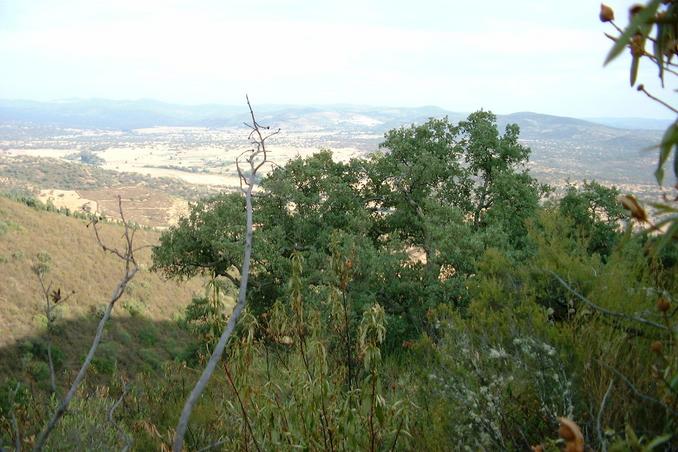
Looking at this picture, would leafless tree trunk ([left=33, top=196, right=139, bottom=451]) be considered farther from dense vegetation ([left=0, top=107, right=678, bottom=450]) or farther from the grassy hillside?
the grassy hillside

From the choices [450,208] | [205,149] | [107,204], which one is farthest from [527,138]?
[450,208]

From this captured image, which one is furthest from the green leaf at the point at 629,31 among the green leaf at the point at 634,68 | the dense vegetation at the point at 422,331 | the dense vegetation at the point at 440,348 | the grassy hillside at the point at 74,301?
the grassy hillside at the point at 74,301

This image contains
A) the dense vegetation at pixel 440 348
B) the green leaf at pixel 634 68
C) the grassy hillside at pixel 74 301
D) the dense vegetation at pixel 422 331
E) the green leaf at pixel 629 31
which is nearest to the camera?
the green leaf at pixel 629 31

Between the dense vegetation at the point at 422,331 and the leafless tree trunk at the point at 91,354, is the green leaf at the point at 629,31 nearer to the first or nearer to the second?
the dense vegetation at the point at 422,331

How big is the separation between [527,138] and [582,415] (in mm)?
151892

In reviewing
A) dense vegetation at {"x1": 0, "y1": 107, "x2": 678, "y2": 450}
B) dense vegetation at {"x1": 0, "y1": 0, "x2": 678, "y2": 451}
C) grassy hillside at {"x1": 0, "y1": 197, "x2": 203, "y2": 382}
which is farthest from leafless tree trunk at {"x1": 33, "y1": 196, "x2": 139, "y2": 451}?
grassy hillside at {"x1": 0, "y1": 197, "x2": 203, "y2": 382}

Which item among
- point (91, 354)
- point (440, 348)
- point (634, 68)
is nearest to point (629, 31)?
point (634, 68)

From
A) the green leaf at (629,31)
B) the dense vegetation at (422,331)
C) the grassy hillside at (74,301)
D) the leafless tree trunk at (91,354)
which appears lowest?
the grassy hillside at (74,301)

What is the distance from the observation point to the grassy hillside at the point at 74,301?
66.1 ft

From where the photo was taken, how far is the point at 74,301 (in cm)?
2623

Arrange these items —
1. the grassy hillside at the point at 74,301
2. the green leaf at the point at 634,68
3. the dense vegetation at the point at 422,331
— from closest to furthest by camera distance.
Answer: the green leaf at the point at 634,68
the dense vegetation at the point at 422,331
the grassy hillside at the point at 74,301

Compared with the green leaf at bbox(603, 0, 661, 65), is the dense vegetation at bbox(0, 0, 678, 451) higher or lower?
lower

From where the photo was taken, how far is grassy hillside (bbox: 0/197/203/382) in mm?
20141

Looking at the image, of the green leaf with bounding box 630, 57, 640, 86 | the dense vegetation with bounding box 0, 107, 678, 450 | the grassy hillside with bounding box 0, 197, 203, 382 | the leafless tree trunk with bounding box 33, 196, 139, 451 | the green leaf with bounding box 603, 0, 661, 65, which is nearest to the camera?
the green leaf with bounding box 603, 0, 661, 65
